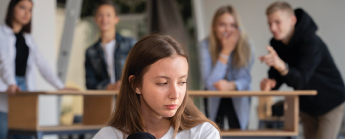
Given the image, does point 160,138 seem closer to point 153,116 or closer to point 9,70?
point 153,116

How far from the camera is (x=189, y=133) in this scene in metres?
1.61

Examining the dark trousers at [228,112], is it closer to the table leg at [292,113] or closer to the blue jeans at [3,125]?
the table leg at [292,113]

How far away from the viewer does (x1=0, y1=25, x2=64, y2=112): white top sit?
3559 mm

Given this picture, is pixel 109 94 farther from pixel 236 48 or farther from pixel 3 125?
pixel 236 48

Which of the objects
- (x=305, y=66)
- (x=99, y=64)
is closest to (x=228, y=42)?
(x=305, y=66)

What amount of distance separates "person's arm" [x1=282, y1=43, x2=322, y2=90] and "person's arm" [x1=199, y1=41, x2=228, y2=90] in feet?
1.77

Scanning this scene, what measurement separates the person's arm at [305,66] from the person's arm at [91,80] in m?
1.59

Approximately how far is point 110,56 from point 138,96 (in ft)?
7.51

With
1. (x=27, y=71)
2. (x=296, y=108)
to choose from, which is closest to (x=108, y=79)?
(x=27, y=71)

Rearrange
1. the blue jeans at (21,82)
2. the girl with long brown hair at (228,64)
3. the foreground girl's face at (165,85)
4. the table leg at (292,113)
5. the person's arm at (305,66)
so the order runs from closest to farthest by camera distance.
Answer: the foreground girl's face at (165,85), the person's arm at (305,66), the table leg at (292,113), the girl with long brown hair at (228,64), the blue jeans at (21,82)

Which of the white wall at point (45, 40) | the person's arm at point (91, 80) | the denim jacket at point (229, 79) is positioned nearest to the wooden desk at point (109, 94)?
the denim jacket at point (229, 79)

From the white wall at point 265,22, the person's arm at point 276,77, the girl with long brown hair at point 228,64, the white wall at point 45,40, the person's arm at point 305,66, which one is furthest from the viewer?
the white wall at point 265,22

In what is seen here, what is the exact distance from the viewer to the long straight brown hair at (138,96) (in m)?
1.61

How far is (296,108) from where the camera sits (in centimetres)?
327
